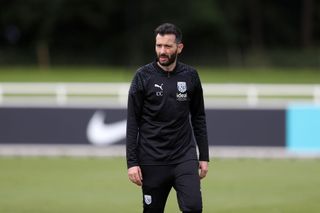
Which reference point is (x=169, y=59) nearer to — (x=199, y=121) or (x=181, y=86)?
(x=181, y=86)

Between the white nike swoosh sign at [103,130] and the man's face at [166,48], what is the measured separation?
10.6 metres

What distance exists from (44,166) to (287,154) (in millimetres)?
4733

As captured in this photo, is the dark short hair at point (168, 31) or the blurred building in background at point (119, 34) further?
the blurred building in background at point (119, 34)

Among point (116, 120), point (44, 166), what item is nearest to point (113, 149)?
point (116, 120)

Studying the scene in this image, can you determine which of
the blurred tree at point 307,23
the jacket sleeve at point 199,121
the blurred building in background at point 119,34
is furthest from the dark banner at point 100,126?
the blurred tree at point 307,23

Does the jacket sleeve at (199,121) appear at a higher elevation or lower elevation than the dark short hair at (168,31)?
lower

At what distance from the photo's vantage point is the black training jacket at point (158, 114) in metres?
8.05

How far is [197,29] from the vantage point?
6044cm

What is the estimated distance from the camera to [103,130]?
732 inches

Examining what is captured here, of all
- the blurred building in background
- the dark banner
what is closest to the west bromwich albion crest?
the dark banner

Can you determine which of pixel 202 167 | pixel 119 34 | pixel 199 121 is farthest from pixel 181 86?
pixel 119 34

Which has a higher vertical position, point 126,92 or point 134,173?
point 126,92

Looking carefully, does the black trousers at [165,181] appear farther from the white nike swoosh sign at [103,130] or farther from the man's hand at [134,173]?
the white nike swoosh sign at [103,130]

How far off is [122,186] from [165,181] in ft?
19.7
